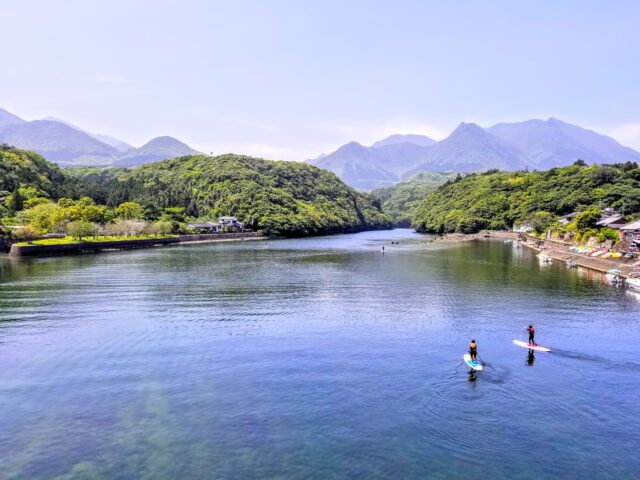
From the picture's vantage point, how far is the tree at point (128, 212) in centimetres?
12600

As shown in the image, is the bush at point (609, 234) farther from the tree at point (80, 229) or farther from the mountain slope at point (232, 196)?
the tree at point (80, 229)

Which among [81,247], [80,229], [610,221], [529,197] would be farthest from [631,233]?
[80,229]

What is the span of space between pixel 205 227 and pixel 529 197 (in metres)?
103

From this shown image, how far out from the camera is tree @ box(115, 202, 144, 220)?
413ft

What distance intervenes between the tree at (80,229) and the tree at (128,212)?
88.6 feet

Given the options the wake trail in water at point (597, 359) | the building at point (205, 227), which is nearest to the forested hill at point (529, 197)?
the building at point (205, 227)

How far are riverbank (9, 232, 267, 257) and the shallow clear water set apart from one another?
41.3 meters

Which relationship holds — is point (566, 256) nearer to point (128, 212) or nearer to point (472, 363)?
point (472, 363)

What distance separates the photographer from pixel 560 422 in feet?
64.0

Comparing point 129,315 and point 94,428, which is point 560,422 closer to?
point 94,428

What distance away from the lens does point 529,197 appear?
146125mm

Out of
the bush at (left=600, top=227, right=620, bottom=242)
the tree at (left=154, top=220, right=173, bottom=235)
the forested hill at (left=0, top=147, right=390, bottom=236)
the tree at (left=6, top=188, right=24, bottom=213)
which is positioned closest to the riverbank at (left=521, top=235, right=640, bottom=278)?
the bush at (left=600, top=227, right=620, bottom=242)

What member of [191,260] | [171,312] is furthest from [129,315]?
[191,260]

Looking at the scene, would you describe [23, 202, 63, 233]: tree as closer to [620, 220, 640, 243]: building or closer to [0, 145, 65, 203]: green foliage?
[0, 145, 65, 203]: green foliage
